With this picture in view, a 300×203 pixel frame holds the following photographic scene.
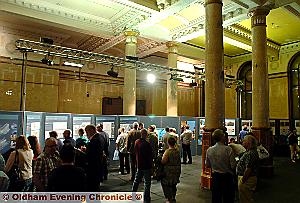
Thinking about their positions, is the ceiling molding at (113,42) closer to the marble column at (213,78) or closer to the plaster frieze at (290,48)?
the marble column at (213,78)

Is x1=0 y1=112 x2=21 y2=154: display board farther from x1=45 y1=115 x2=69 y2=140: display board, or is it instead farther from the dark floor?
the dark floor

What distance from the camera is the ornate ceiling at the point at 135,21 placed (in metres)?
8.16

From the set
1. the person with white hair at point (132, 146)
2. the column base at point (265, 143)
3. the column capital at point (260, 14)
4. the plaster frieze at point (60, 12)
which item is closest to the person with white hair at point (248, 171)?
the person with white hair at point (132, 146)

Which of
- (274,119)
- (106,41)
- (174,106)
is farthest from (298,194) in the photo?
(106,41)

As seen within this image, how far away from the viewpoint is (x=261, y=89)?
726 centimetres

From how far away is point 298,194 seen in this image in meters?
5.66

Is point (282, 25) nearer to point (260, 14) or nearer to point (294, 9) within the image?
point (294, 9)

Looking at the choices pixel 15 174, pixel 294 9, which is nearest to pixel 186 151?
pixel 294 9

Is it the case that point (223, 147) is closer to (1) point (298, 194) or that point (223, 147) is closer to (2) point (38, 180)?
(2) point (38, 180)

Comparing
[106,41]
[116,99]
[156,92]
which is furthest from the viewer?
[156,92]

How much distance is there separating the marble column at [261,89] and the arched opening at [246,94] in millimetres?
8294

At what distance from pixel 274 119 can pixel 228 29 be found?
5934 mm

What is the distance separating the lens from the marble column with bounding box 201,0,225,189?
586 cm

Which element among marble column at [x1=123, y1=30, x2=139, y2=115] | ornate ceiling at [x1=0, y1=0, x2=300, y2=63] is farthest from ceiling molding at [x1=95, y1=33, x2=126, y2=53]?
marble column at [x1=123, y1=30, x2=139, y2=115]
